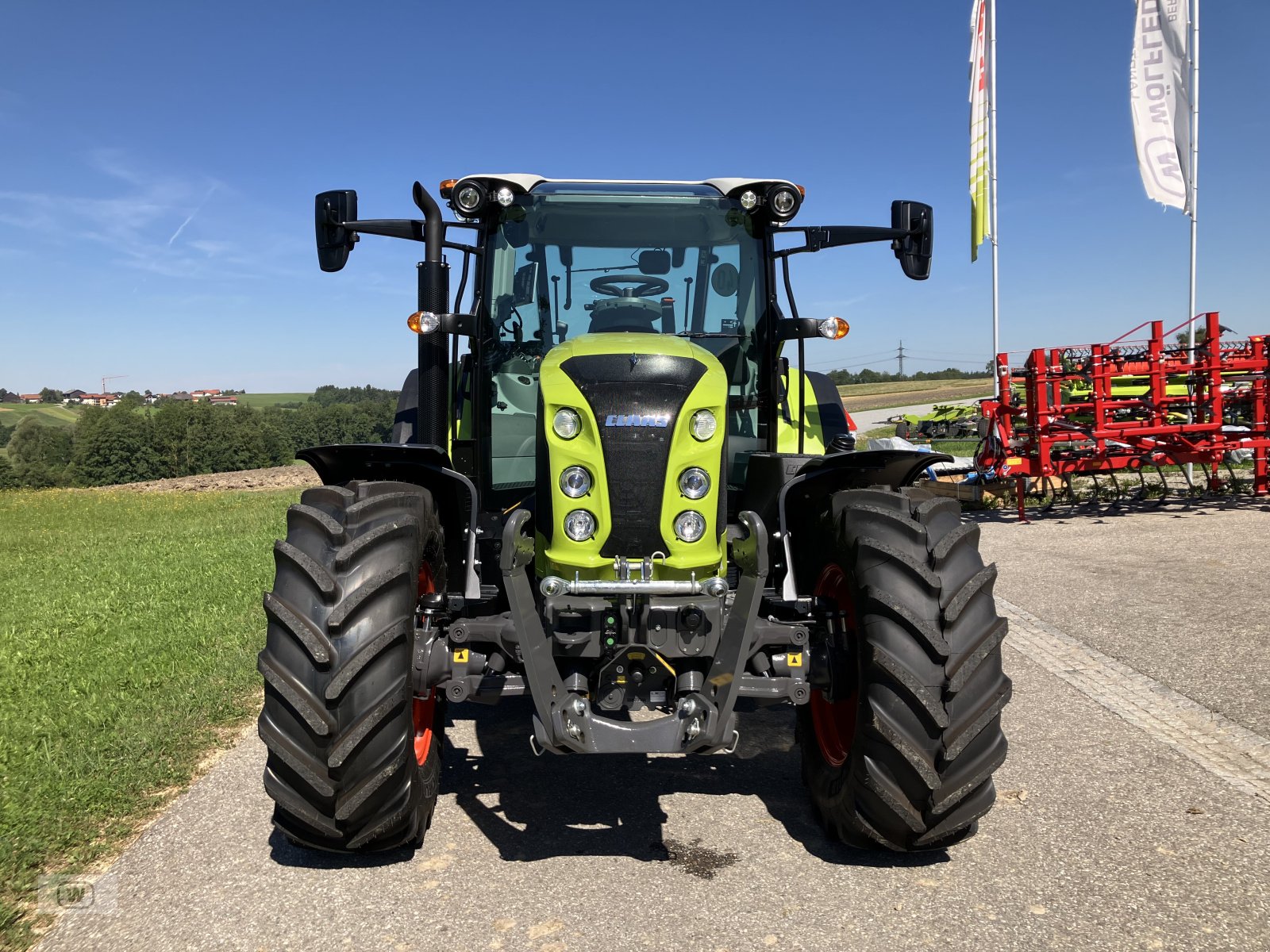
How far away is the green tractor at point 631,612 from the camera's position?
10.2ft

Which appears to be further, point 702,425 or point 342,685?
point 702,425

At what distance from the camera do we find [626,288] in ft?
15.4

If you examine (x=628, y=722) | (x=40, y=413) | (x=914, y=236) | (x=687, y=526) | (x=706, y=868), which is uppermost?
(x=40, y=413)

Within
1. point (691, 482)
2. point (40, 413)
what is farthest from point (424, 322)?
point (40, 413)

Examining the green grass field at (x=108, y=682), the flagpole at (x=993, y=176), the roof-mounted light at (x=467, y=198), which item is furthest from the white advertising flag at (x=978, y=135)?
the roof-mounted light at (x=467, y=198)

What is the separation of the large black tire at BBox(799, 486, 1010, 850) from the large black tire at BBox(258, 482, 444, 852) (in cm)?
155

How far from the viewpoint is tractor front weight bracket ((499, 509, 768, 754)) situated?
122 inches

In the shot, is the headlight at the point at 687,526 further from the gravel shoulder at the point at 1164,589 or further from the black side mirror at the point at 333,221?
the gravel shoulder at the point at 1164,589

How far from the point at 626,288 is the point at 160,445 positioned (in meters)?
58.2

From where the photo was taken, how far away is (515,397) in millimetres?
4496

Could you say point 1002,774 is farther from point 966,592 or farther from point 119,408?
point 119,408

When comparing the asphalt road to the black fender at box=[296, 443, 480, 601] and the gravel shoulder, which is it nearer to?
the gravel shoulder

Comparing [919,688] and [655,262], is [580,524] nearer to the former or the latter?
[919,688]

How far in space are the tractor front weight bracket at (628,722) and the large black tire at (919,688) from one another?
0.40 meters
